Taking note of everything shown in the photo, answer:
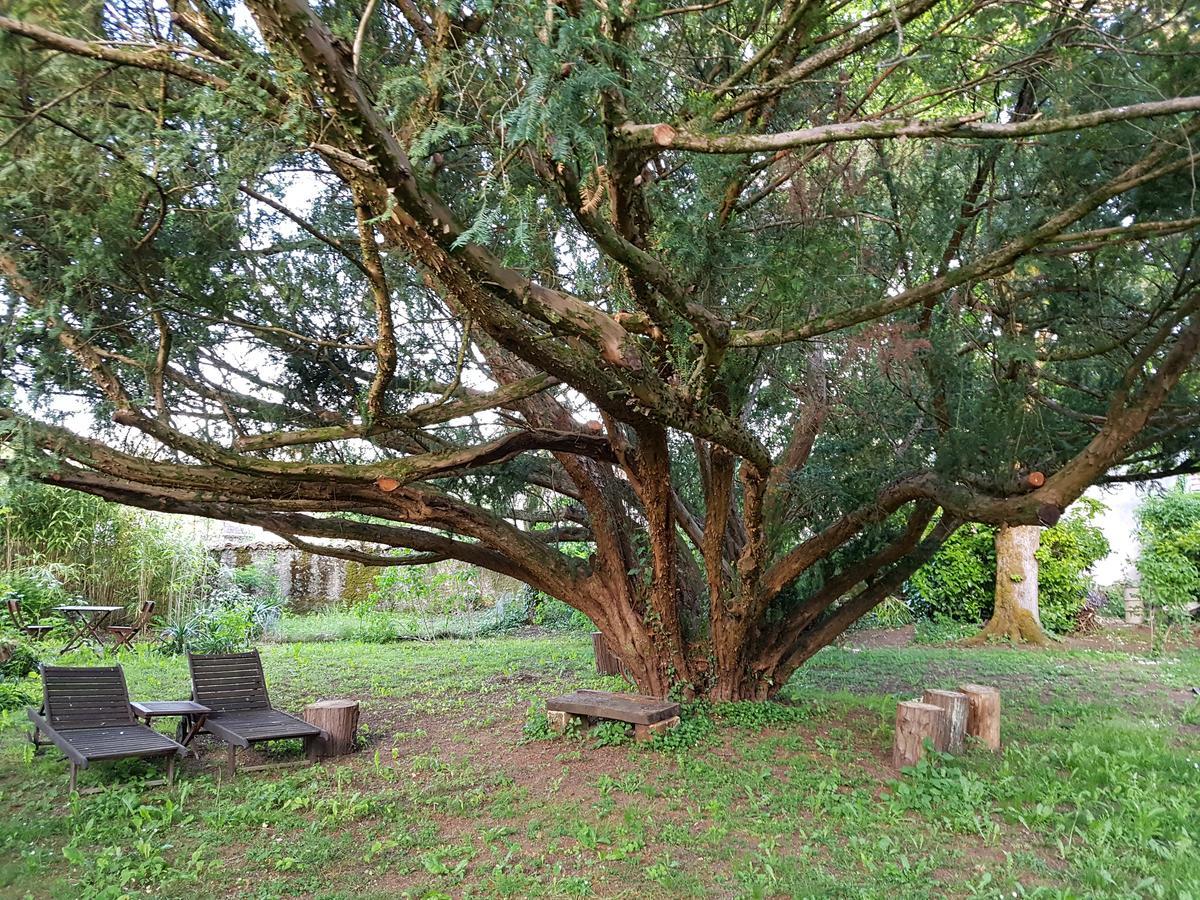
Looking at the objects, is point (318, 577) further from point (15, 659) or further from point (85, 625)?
point (15, 659)

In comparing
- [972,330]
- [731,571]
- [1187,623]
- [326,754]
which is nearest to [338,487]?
[326,754]

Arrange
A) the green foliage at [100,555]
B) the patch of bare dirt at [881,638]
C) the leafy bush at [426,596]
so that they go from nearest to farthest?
the green foliage at [100,555] → the patch of bare dirt at [881,638] → the leafy bush at [426,596]

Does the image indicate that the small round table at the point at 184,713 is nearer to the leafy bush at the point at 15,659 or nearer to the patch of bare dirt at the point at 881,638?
the leafy bush at the point at 15,659

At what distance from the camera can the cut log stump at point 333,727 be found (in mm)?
5918

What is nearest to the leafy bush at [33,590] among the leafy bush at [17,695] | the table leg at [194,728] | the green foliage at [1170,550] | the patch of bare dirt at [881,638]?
the leafy bush at [17,695]

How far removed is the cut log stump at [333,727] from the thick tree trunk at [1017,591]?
994 cm

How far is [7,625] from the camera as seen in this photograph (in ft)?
31.3

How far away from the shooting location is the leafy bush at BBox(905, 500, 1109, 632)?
12.6m

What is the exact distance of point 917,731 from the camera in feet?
17.5

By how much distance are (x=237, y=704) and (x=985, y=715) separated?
6.04 metres

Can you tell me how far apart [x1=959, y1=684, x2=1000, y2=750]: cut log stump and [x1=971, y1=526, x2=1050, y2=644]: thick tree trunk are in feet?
22.7

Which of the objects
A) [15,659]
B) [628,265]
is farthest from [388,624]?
[628,265]

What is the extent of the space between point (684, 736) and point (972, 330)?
3.76 meters

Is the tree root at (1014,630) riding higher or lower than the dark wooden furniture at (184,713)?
higher
